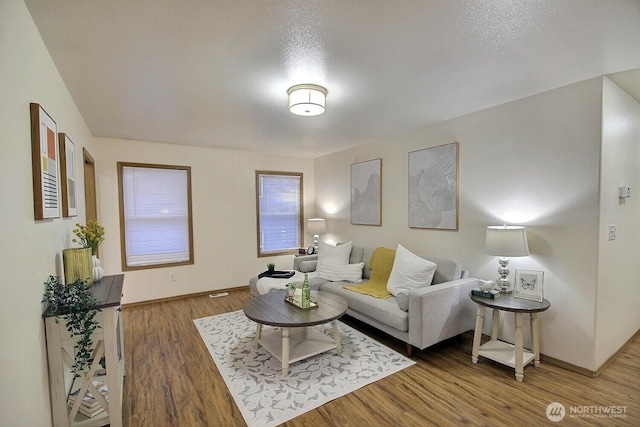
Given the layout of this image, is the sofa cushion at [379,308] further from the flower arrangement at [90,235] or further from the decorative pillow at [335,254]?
the flower arrangement at [90,235]

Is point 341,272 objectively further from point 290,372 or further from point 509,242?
point 509,242

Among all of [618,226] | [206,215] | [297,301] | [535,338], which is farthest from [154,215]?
[618,226]

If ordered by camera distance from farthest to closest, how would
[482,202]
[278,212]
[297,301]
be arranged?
[278,212], [482,202], [297,301]

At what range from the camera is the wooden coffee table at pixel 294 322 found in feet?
7.98

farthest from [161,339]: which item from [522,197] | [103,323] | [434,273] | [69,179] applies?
[522,197]

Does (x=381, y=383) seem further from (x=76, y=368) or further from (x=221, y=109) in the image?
(x=221, y=109)

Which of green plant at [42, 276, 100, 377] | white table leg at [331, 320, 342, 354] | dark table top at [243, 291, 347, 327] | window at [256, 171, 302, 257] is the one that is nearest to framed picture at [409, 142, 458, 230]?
dark table top at [243, 291, 347, 327]

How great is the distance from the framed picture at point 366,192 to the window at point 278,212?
1.33m

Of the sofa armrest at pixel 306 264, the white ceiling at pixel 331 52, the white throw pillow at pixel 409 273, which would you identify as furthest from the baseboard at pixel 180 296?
the white throw pillow at pixel 409 273

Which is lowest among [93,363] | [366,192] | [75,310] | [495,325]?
[495,325]

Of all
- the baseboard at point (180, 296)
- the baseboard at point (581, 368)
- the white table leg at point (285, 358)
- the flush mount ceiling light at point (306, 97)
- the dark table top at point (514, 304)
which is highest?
the flush mount ceiling light at point (306, 97)

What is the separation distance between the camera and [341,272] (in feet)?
12.9

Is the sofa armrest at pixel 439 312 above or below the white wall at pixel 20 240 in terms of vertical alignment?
below

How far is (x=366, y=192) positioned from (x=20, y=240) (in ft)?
12.8
